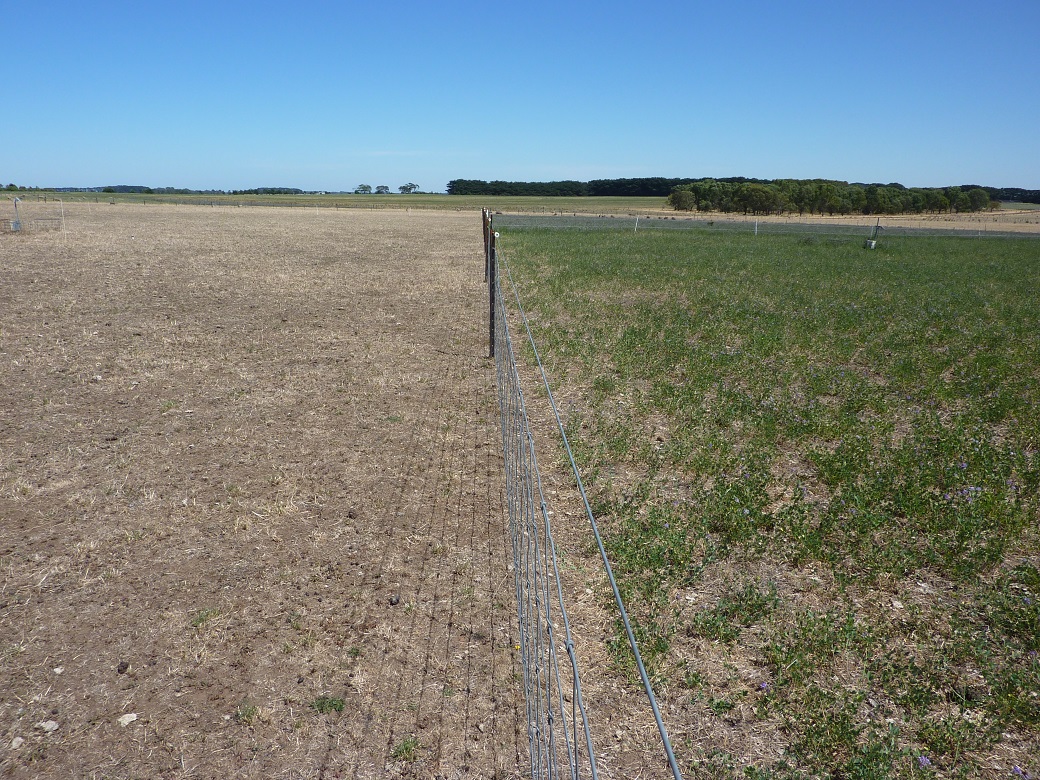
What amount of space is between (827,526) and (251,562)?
14.6ft

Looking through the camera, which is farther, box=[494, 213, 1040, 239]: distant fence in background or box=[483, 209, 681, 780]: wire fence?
box=[494, 213, 1040, 239]: distant fence in background

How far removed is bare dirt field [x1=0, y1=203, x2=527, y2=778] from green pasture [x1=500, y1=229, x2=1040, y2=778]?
45.9 inches

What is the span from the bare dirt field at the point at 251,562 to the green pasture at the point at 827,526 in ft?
3.83

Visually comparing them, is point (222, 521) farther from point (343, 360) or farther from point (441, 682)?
point (343, 360)

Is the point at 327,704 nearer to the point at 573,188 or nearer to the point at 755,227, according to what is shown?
the point at 755,227

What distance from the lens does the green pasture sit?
11.4 ft

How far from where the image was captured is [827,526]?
17.3 feet

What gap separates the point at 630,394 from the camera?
9125mm

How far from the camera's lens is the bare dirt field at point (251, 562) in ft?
11.1

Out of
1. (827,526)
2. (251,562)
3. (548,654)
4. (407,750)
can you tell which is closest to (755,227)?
(827,526)

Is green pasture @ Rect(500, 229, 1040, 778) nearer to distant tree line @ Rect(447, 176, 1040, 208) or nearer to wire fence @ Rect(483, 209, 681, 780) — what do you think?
wire fence @ Rect(483, 209, 681, 780)

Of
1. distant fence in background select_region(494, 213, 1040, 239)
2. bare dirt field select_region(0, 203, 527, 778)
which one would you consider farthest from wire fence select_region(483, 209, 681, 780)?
distant fence in background select_region(494, 213, 1040, 239)

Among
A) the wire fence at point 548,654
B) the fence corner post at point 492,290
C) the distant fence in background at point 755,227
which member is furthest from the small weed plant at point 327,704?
the distant fence in background at point 755,227

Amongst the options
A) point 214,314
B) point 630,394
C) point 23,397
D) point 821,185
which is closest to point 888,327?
point 630,394
